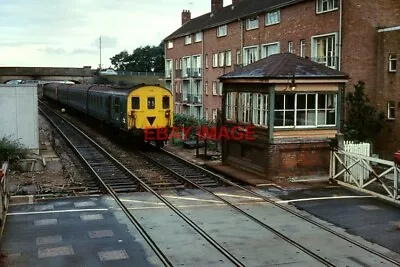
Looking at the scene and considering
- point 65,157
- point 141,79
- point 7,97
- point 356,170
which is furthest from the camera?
point 141,79

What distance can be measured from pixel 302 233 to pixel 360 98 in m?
16.4

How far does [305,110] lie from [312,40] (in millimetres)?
15267

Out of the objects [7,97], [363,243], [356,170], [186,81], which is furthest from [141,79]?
[363,243]

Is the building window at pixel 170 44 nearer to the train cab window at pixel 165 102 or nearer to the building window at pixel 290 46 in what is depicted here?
the building window at pixel 290 46

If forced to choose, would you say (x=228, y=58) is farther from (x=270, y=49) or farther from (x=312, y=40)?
(x=312, y=40)

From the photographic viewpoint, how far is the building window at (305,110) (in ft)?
53.1

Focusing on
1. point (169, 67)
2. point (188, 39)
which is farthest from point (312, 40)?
point (169, 67)

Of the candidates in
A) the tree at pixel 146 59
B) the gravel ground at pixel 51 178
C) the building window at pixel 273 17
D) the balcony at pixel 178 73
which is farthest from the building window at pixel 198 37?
the tree at pixel 146 59

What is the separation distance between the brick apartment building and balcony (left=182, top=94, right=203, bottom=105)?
0.38ft

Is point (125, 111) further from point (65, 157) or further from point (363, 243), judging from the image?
point (363, 243)

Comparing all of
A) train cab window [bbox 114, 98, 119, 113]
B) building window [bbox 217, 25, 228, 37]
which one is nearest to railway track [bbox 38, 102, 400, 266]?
train cab window [bbox 114, 98, 119, 113]

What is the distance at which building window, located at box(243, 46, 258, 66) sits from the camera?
38281 millimetres

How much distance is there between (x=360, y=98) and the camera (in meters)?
25.4

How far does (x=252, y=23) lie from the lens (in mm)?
38125
